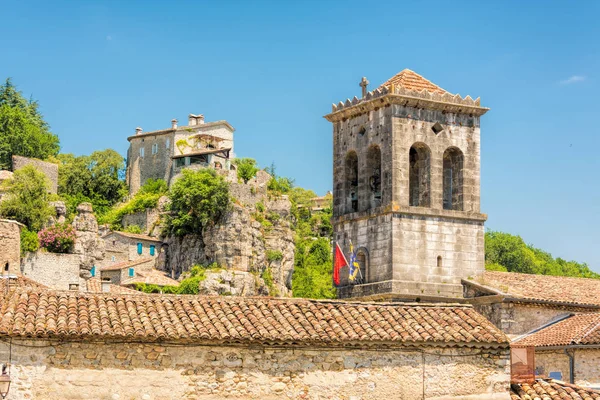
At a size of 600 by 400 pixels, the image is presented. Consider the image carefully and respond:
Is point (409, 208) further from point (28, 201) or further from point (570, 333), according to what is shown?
point (28, 201)

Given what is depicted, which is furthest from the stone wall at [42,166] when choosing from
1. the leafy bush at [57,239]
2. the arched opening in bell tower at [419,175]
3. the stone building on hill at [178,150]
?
the arched opening in bell tower at [419,175]

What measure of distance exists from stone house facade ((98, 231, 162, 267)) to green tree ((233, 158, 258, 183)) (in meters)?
13.8

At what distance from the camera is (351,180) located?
41375 millimetres

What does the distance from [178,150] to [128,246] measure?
15490 millimetres

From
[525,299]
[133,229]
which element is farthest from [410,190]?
[133,229]

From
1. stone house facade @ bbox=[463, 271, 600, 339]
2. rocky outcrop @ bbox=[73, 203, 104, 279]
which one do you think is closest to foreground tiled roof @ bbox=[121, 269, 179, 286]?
rocky outcrop @ bbox=[73, 203, 104, 279]

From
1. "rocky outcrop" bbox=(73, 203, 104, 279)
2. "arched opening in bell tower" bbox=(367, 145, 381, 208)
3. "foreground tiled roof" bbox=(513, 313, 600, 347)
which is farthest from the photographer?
"rocky outcrop" bbox=(73, 203, 104, 279)

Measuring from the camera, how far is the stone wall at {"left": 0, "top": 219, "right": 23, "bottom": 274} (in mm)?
53344

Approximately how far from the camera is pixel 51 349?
68.7 ft

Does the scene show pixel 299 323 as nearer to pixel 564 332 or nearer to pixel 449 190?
pixel 564 332

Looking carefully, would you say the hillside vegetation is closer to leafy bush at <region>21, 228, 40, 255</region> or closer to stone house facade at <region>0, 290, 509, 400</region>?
leafy bush at <region>21, 228, 40, 255</region>

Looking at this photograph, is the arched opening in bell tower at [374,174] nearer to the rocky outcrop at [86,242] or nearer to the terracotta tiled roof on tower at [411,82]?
the terracotta tiled roof on tower at [411,82]

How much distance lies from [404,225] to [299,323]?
16.3 meters

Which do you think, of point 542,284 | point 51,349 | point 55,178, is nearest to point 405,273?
point 542,284
